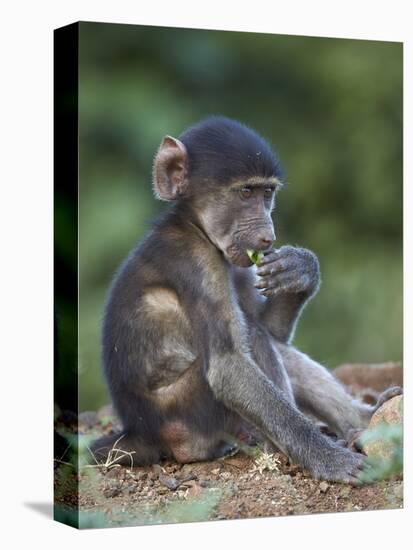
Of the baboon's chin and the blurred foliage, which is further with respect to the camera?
the blurred foliage

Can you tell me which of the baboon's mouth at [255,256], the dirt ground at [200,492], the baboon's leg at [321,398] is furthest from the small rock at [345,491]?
the baboon's mouth at [255,256]

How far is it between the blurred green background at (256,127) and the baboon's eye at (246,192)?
2.65ft

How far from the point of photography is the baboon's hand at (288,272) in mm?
10453

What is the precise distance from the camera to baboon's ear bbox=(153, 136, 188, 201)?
1030cm

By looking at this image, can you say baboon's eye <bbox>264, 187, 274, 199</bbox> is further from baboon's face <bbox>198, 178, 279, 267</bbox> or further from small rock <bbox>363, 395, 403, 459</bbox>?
small rock <bbox>363, 395, 403, 459</bbox>

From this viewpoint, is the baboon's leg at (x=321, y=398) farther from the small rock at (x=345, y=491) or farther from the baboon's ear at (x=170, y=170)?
the baboon's ear at (x=170, y=170)

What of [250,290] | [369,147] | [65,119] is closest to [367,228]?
[369,147]

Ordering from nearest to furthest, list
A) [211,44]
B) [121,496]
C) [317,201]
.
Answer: [121,496], [211,44], [317,201]

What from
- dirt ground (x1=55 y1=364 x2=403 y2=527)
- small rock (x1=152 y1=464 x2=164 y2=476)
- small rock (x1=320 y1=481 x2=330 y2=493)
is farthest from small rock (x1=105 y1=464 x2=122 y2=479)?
small rock (x1=320 y1=481 x2=330 y2=493)

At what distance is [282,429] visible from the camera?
10062mm

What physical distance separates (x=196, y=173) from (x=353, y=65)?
192 centimetres

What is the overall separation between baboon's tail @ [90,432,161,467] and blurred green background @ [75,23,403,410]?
2.05 ft

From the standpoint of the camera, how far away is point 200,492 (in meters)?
10.1

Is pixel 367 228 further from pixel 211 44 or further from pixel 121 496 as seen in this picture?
pixel 121 496
